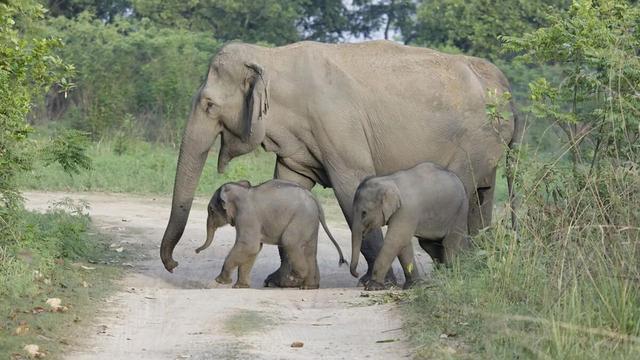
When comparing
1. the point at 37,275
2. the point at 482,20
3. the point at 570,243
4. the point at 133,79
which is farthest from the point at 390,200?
the point at 482,20

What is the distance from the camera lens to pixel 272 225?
442 inches

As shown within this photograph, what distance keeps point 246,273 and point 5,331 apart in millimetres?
3492

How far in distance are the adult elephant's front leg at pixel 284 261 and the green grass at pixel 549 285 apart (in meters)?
1.82

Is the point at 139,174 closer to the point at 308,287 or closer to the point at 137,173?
the point at 137,173

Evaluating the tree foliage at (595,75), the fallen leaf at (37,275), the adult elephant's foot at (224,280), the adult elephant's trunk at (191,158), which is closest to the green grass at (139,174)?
the adult elephant's trunk at (191,158)

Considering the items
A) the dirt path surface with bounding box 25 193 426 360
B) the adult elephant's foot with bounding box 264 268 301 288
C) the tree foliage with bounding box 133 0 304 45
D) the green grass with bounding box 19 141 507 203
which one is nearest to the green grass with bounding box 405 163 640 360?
the dirt path surface with bounding box 25 193 426 360

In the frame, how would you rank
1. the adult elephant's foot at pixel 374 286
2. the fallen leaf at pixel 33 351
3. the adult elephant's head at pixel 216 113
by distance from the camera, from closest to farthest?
1. the fallen leaf at pixel 33 351
2. the adult elephant's foot at pixel 374 286
3. the adult elephant's head at pixel 216 113

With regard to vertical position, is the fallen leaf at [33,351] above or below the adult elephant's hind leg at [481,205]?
above

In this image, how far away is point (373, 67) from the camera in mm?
12070

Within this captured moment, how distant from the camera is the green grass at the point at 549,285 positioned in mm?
7340

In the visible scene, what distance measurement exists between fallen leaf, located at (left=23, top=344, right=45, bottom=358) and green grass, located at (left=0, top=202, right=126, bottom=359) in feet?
0.12

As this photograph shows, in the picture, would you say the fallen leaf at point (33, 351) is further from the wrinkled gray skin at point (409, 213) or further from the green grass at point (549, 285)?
the wrinkled gray skin at point (409, 213)

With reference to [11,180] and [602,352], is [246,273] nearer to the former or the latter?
[11,180]

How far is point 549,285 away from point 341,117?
12.6ft
